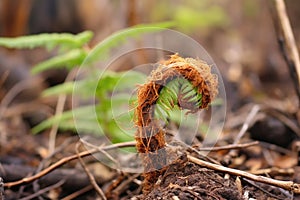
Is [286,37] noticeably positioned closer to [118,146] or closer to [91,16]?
[118,146]

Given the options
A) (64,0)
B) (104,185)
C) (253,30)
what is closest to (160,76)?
(104,185)

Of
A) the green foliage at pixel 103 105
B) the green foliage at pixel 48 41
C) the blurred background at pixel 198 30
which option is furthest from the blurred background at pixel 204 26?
the green foliage at pixel 48 41

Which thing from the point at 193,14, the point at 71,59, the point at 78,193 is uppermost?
the point at 193,14

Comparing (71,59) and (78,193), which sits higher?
(71,59)

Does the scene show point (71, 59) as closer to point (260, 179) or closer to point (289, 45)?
point (289, 45)

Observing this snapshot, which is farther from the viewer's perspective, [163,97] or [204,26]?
[204,26]

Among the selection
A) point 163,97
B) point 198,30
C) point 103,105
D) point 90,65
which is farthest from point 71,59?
point 198,30

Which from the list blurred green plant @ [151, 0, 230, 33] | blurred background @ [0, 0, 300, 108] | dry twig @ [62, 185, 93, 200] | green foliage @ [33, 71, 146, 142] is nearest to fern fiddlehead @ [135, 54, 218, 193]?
dry twig @ [62, 185, 93, 200]

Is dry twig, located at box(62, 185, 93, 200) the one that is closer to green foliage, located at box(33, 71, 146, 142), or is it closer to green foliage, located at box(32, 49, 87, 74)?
green foliage, located at box(33, 71, 146, 142)

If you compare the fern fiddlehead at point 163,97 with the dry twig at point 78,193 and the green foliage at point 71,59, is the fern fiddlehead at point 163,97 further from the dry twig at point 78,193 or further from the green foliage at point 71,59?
the green foliage at point 71,59
